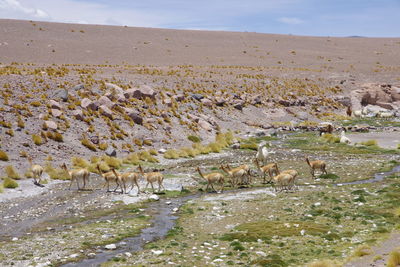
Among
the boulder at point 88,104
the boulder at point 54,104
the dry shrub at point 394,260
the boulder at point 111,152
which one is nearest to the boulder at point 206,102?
the boulder at point 88,104

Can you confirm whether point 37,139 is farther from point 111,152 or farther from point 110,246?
point 110,246

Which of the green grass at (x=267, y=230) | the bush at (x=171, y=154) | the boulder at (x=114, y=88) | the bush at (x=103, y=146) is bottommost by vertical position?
the bush at (x=171, y=154)

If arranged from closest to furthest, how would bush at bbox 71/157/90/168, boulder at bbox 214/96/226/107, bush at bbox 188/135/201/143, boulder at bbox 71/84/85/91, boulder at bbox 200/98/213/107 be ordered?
bush at bbox 71/157/90/168 < bush at bbox 188/135/201/143 < boulder at bbox 71/84/85/91 < boulder at bbox 200/98/213/107 < boulder at bbox 214/96/226/107

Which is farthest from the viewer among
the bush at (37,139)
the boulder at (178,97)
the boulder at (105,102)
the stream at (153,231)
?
the boulder at (178,97)

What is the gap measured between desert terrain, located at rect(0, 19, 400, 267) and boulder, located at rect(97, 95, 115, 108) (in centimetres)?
11

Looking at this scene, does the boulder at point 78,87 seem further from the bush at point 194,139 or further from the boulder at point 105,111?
the bush at point 194,139

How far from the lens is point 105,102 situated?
4169cm

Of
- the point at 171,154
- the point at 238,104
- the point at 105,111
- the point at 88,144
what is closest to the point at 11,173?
the point at 88,144

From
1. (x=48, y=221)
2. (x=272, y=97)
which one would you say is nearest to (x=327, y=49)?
(x=272, y=97)

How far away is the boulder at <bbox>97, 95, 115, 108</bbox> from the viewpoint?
41.4 metres

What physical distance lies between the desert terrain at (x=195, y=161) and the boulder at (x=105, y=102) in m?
0.11

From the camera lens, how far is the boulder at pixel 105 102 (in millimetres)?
41391

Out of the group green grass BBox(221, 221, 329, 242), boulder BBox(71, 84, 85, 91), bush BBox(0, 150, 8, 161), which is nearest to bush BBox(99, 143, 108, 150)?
bush BBox(0, 150, 8, 161)

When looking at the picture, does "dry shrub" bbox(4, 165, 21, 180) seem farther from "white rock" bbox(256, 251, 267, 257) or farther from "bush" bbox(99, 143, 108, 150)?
"white rock" bbox(256, 251, 267, 257)
